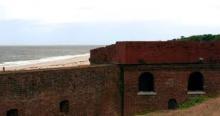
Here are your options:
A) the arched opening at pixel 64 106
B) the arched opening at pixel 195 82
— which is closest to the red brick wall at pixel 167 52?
the arched opening at pixel 195 82

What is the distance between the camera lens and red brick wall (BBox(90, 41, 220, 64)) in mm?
28000

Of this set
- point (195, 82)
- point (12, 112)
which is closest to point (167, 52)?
point (195, 82)

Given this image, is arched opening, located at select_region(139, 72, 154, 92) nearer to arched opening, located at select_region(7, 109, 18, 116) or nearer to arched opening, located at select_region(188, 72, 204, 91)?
arched opening, located at select_region(188, 72, 204, 91)

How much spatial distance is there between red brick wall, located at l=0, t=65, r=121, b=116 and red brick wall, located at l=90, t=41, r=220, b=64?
97cm

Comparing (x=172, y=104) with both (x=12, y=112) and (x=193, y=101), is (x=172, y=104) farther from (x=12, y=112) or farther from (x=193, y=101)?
(x=12, y=112)

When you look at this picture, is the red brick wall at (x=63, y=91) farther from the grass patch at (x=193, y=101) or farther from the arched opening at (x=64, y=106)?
the grass patch at (x=193, y=101)

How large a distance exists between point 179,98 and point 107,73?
3.66 metres

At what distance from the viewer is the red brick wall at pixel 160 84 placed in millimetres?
28016

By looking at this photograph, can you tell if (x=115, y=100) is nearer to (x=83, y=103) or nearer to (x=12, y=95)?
(x=83, y=103)

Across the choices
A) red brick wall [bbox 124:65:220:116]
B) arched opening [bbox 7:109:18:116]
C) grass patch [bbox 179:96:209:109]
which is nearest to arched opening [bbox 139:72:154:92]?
red brick wall [bbox 124:65:220:116]

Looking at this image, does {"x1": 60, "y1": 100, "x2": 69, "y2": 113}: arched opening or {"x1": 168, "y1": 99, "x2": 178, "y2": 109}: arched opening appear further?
{"x1": 168, "y1": 99, "x2": 178, "y2": 109}: arched opening

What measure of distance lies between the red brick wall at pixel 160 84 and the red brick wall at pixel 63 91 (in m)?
0.56

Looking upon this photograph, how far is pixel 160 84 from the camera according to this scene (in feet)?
92.4

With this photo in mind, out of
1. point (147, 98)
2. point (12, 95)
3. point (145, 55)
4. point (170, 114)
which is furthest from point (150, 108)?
point (12, 95)
